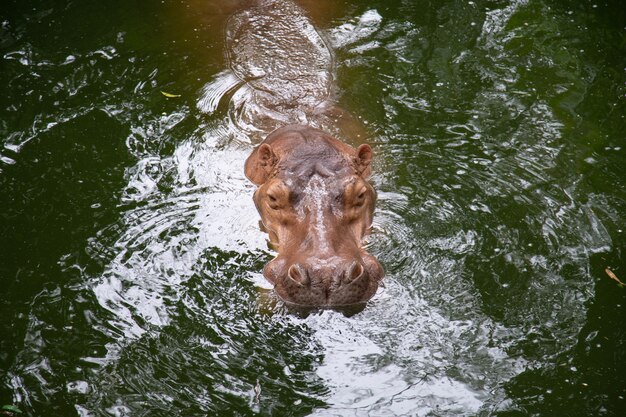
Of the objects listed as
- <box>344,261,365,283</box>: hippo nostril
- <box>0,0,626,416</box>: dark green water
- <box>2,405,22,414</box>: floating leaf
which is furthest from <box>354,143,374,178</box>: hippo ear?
<box>2,405,22,414</box>: floating leaf

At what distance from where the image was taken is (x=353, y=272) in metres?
5.68

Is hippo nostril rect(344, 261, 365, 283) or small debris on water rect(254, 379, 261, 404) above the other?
hippo nostril rect(344, 261, 365, 283)

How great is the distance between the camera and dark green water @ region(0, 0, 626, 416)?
5.43m

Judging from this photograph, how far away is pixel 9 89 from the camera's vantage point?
355 inches

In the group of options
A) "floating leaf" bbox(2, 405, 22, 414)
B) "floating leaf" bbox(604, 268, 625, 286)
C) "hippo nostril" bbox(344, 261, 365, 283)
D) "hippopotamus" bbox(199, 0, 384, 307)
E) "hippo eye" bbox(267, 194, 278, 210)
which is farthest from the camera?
"hippo eye" bbox(267, 194, 278, 210)

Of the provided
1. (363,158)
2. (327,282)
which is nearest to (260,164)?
(363,158)

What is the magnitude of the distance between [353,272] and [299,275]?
1.27 feet

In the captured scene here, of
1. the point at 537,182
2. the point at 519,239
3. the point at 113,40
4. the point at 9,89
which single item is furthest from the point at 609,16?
the point at 9,89

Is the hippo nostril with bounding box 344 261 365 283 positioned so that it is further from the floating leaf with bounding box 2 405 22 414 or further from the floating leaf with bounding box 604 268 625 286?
the floating leaf with bounding box 2 405 22 414

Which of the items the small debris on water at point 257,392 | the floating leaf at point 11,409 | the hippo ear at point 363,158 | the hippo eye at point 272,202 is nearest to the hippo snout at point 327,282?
the small debris on water at point 257,392

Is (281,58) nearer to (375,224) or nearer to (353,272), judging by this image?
(375,224)

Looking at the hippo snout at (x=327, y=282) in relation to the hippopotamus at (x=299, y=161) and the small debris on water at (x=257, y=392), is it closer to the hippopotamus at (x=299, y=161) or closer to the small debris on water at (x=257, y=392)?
the hippopotamus at (x=299, y=161)

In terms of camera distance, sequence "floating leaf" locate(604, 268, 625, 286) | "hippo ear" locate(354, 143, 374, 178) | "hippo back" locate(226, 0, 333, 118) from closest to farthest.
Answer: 1. "floating leaf" locate(604, 268, 625, 286)
2. "hippo ear" locate(354, 143, 374, 178)
3. "hippo back" locate(226, 0, 333, 118)

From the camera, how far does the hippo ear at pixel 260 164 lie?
7265mm
